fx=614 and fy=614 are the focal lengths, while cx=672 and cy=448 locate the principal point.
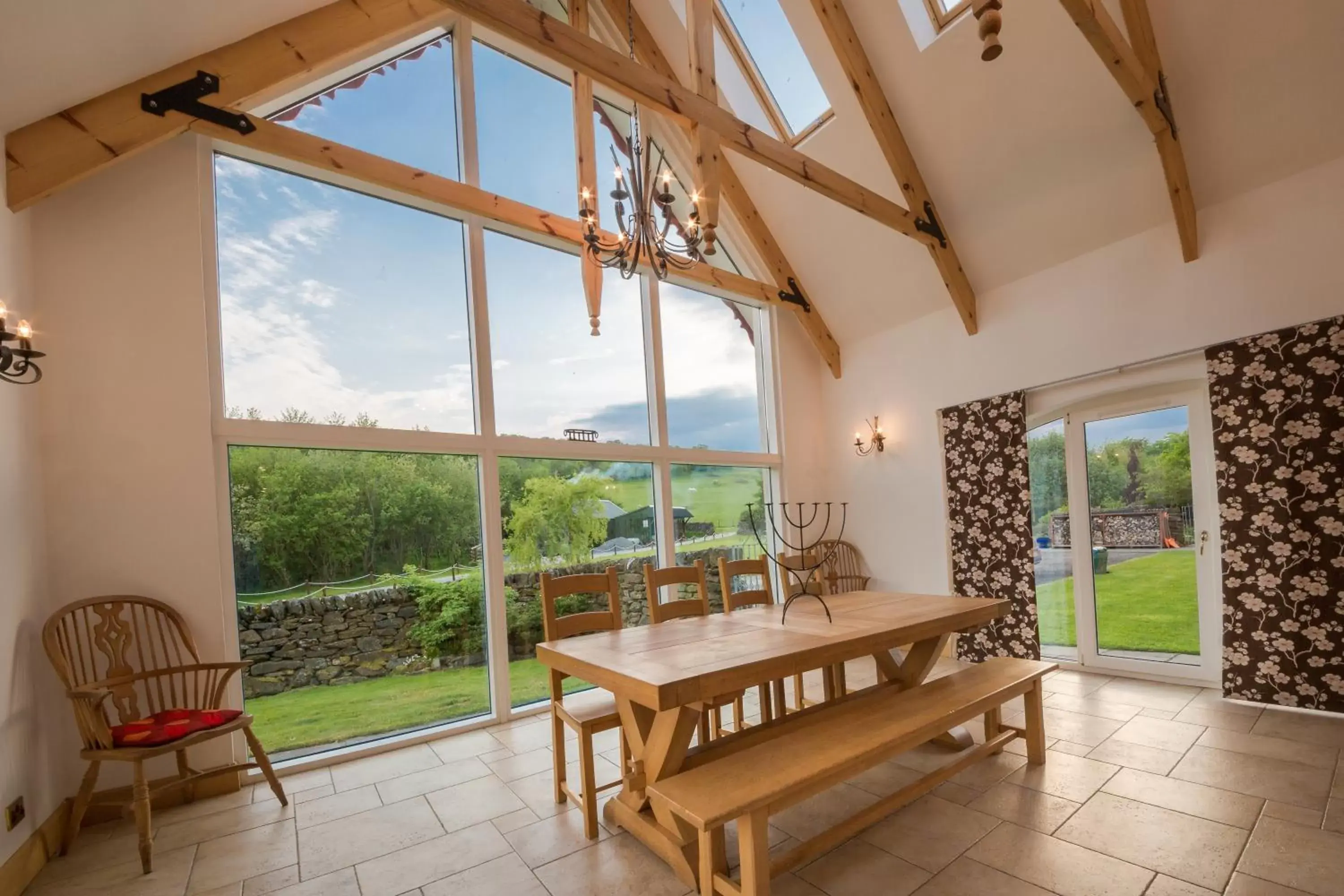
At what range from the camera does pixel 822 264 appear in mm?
5879

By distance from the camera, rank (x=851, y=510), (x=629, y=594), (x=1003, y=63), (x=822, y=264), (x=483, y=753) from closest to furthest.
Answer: (x=483, y=753) → (x=1003, y=63) → (x=629, y=594) → (x=822, y=264) → (x=851, y=510)

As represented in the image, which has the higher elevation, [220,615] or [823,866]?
[220,615]

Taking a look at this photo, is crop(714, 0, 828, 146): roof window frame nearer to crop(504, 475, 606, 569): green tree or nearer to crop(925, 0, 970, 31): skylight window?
crop(925, 0, 970, 31): skylight window

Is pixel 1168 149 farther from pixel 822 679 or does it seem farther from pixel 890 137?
pixel 822 679

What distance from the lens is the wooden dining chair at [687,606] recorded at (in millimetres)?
3199

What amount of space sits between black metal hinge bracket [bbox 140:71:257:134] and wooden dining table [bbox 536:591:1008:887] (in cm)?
320

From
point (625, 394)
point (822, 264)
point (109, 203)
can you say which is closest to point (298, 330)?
point (109, 203)

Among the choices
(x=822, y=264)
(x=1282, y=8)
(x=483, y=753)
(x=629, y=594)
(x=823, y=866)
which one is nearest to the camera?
(x=823, y=866)

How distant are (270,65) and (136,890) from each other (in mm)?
3852

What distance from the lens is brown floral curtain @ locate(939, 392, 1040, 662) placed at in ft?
16.0

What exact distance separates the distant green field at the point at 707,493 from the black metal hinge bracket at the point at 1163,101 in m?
3.91

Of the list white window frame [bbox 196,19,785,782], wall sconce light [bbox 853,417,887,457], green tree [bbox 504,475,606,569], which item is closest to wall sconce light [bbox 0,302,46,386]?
white window frame [bbox 196,19,785,782]

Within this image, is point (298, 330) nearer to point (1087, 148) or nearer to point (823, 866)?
point (823, 866)

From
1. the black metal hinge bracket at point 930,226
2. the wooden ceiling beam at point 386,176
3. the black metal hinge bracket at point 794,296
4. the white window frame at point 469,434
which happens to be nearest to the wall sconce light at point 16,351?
the white window frame at point 469,434
